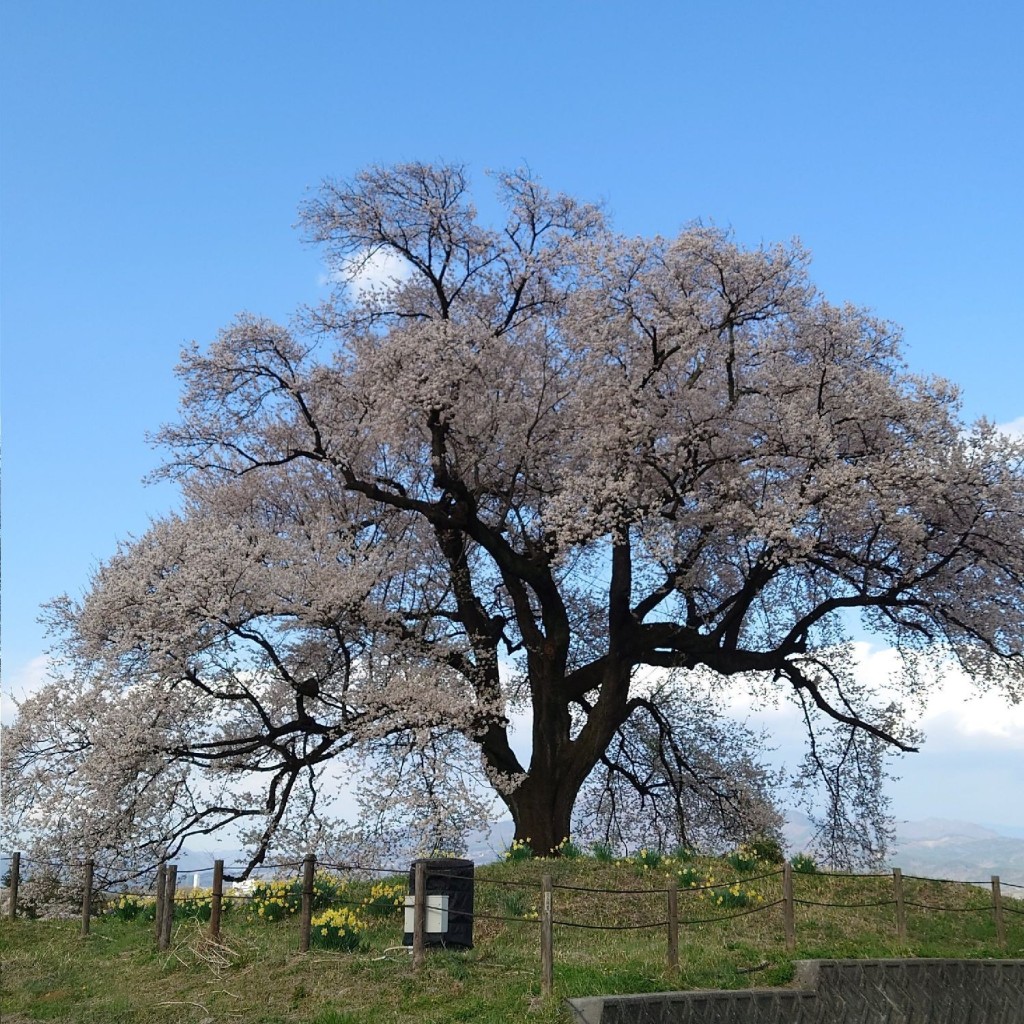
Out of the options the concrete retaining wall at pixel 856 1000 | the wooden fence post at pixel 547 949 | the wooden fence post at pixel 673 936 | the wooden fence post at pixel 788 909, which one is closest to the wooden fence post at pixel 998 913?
the concrete retaining wall at pixel 856 1000

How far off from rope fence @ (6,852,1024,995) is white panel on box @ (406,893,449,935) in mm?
36

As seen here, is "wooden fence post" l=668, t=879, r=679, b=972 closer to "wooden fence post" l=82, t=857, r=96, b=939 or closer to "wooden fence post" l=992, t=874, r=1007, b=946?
"wooden fence post" l=992, t=874, r=1007, b=946

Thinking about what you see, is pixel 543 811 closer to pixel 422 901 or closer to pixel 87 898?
pixel 87 898

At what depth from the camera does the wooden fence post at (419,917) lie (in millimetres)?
13008

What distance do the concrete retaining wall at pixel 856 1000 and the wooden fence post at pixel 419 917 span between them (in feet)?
7.02

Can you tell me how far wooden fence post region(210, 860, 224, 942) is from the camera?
15.2m

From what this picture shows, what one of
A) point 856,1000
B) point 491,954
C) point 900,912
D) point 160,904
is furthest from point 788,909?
point 160,904

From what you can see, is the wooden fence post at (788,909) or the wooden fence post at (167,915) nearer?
the wooden fence post at (788,909)

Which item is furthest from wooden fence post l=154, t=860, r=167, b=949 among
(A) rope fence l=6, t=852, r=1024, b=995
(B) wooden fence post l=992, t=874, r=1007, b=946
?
(B) wooden fence post l=992, t=874, r=1007, b=946

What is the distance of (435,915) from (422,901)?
0.49 m

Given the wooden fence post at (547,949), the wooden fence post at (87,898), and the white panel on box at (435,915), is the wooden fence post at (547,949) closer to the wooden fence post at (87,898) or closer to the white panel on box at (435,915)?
the white panel on box at (435,915)

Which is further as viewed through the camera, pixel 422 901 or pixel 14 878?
pixel 14 878

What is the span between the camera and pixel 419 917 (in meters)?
13.2

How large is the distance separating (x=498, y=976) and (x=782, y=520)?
33.0ft
